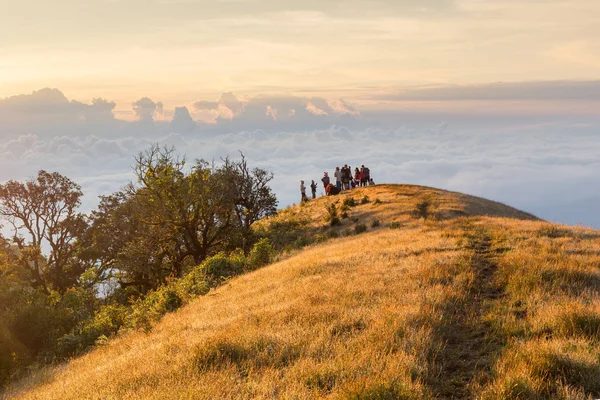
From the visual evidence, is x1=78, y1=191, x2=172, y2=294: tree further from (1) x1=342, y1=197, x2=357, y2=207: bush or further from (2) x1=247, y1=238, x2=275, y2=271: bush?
(1) x1=342, y1=197, x2=357, y2=207: bush

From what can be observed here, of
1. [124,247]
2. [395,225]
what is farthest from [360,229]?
[124,247]

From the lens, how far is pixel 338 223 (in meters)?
31.6

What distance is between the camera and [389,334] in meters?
8.17

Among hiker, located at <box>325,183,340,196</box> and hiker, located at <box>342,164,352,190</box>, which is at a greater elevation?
hiker, located at <box>342,164,352,190</box>

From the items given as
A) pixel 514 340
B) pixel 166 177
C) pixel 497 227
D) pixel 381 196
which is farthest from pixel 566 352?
pixel 381 196

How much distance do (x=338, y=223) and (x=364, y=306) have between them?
21525mm

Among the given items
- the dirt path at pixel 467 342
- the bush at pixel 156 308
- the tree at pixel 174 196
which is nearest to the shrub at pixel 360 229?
the tree at pixel 174 196

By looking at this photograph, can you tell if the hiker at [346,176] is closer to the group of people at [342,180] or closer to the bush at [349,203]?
the group of people at [342,180]

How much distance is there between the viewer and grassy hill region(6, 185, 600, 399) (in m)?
6.50

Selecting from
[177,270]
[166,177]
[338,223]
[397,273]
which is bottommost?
[177,270]

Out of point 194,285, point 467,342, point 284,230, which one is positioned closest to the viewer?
point 467,342

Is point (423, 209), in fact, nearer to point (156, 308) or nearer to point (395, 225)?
point (395, 225)

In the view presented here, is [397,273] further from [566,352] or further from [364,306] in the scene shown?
[566,352]

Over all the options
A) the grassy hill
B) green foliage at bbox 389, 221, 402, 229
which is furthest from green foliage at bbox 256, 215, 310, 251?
the grassy hill
